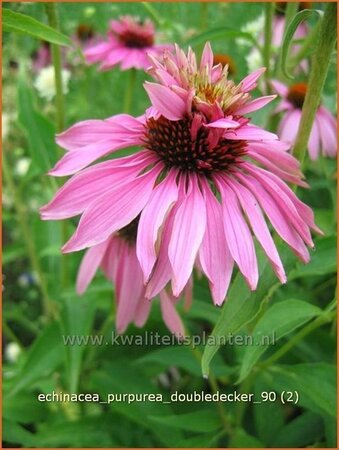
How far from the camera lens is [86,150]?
0.59 metres

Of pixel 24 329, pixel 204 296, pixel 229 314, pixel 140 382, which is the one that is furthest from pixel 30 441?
pixel 24 329

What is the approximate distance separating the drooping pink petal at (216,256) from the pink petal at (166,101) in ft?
0.29

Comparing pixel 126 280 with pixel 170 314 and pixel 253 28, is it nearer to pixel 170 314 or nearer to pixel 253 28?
pixel 170 314

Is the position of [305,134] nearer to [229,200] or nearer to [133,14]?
[229,200]

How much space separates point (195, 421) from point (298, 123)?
1.47 ft

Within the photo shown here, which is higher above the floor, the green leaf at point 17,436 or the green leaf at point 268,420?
A: the green leaf at point 268,420

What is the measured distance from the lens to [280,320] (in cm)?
62

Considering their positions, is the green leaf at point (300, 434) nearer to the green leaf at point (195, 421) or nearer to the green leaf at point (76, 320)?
the green leaf at point (195, 421)

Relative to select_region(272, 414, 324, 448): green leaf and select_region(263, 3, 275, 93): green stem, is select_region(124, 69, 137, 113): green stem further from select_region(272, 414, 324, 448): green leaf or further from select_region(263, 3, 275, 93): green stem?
select_region(272, 414, 324, 448): green leaf

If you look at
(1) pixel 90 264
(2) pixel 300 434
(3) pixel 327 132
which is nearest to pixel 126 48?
(3) pixel 327 132

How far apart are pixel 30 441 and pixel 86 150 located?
48 cm

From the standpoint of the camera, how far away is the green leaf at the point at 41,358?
0.80 m

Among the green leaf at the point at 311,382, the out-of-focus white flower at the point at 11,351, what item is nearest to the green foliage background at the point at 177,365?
the green leaf at the point at 311,382

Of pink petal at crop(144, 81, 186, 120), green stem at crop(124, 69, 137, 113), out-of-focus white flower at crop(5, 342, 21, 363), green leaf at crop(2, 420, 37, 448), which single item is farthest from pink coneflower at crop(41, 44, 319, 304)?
out-of-focus white flower at crop(5, 342, 21, 363)
